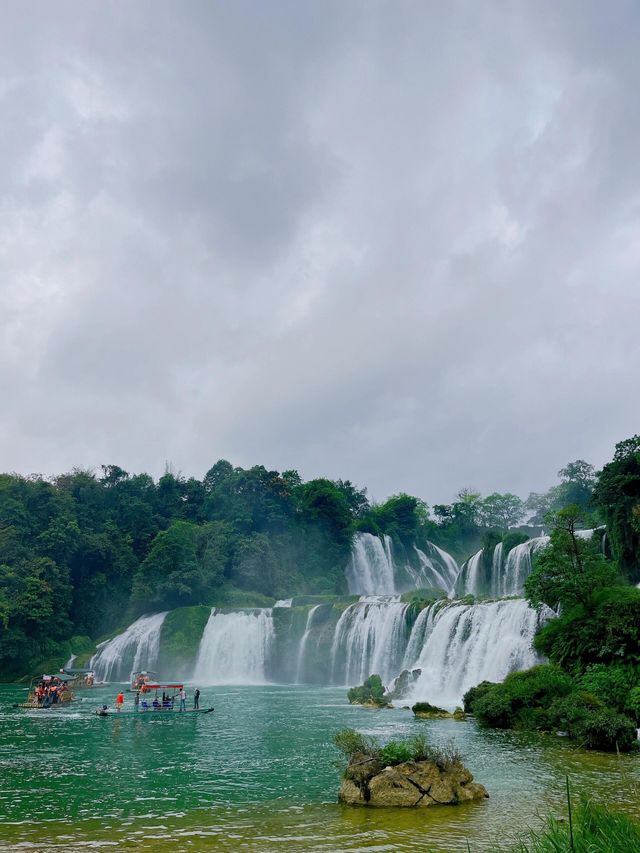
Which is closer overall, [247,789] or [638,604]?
[247,789]

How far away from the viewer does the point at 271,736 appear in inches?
890

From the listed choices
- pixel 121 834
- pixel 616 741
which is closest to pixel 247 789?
pixel 121 834

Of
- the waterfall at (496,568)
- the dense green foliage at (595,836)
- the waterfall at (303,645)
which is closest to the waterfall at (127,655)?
the waterfall at (303,645)

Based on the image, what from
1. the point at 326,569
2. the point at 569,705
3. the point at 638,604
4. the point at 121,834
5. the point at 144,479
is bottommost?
the point at 121,834

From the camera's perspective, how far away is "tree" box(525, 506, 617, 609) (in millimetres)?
26984

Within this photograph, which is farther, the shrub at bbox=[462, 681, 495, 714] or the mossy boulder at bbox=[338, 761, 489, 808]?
the shrub at bbox=[462, 681, 495, 714]

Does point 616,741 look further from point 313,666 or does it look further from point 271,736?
point 313,666

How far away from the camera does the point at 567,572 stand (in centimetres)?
2769

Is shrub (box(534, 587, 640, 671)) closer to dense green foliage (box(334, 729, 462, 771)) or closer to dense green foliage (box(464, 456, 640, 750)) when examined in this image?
dense green foliage (box(464, 456, 640, 750))

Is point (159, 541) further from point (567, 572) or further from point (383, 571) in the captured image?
point (567, 572)

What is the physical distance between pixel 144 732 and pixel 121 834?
14496mm

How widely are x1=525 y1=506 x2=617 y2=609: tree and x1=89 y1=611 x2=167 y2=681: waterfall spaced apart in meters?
34.8

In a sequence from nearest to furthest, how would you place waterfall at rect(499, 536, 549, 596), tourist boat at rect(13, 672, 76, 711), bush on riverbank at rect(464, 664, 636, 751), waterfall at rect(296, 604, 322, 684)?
bush on riverbank at rect(464, 664, 636, 751) < tourist boat at rect(13, 672, 76, 711) < waterfall at rect(499, 536, 549, 596) < waterfall at rect(296, 604, 322, 684)

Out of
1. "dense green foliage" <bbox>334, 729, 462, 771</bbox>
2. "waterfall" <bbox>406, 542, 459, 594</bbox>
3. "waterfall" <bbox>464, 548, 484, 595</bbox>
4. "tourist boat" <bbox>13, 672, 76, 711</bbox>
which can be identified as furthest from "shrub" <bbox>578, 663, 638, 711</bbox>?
"waterfall" <bbox>406, 542, 459, 594</bbox>
